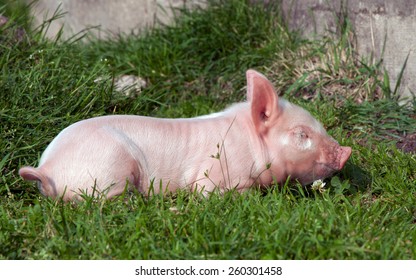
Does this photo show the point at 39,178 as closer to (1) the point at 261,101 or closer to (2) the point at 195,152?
(2) the point at 195,152

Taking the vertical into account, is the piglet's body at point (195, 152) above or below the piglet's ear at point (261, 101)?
below

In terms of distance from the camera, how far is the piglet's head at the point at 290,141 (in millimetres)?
4918

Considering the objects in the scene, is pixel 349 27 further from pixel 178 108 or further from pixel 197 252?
pixel 197 252

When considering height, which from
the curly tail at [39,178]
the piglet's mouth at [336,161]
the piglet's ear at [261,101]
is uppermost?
the piglet's ear at [261,101]

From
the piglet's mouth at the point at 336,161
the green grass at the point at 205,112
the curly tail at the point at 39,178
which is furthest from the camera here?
the piglet's mouth at the point at 336,161

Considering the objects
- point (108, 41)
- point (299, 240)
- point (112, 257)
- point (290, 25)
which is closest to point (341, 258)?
point (299, 240)

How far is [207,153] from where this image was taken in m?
4.87

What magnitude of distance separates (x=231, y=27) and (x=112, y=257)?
4.08 m

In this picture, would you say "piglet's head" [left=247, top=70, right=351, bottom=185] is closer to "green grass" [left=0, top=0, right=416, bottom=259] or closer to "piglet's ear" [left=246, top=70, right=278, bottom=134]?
"piglet's ear" [left=246, top=70, right=278, bottom=134]

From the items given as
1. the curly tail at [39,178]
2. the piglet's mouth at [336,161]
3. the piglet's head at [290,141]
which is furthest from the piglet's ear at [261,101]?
the curly tail at [39,178]

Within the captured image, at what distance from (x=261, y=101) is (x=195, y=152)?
0.49 meters

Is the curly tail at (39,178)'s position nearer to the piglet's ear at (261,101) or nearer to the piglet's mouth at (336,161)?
the piglet's ear at (261,101)

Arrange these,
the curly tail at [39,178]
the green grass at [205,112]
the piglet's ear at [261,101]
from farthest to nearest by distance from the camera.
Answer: the piglet's ear at [261,101], the curly tail at [39,178], the green grass at [205,112]
